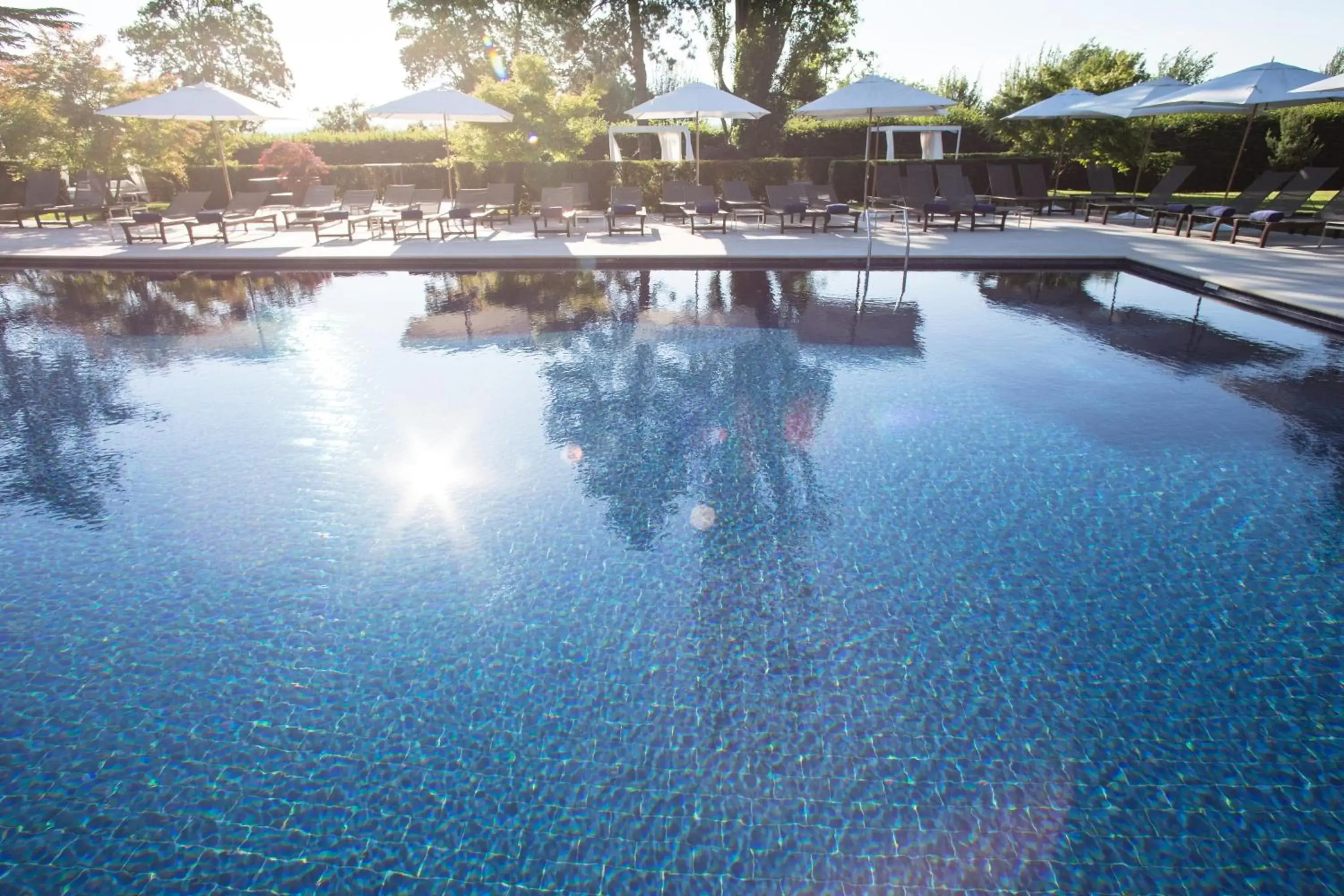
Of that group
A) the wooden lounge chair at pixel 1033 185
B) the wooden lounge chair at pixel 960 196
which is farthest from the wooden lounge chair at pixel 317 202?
the wooden lounge chair at pixel 1033 185

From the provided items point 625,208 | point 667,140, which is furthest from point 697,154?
point 667,140

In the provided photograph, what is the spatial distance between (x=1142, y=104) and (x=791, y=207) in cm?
699

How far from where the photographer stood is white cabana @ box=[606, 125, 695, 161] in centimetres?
1939

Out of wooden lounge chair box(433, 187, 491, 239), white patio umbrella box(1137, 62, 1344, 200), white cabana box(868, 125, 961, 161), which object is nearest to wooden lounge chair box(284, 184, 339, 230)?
wooden lounge chair box(433, 187, 491, 239)

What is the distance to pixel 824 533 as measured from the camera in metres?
4.14

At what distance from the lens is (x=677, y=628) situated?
11.1 ft

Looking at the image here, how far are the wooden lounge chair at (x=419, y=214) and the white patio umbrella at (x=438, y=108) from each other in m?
1.41

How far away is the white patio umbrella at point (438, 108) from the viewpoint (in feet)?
44.1

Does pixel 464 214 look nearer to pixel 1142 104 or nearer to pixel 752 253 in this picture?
pixel 752 253

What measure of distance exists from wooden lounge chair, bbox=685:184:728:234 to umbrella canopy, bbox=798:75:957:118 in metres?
2.28

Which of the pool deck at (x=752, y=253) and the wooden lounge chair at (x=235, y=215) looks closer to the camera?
the pool deck at (x=752, y=253)

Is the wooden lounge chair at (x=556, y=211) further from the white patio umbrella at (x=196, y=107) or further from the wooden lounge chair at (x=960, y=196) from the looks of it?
the wooden lounge chair at (x=960, y=196)

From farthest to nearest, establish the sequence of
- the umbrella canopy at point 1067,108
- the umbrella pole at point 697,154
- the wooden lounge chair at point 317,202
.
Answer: the umbrella canopy at point 1067,108
the wooden lounge chair at point 317,202
the umbrella pole at point 697,154

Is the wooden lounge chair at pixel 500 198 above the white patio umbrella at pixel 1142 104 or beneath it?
beneath
